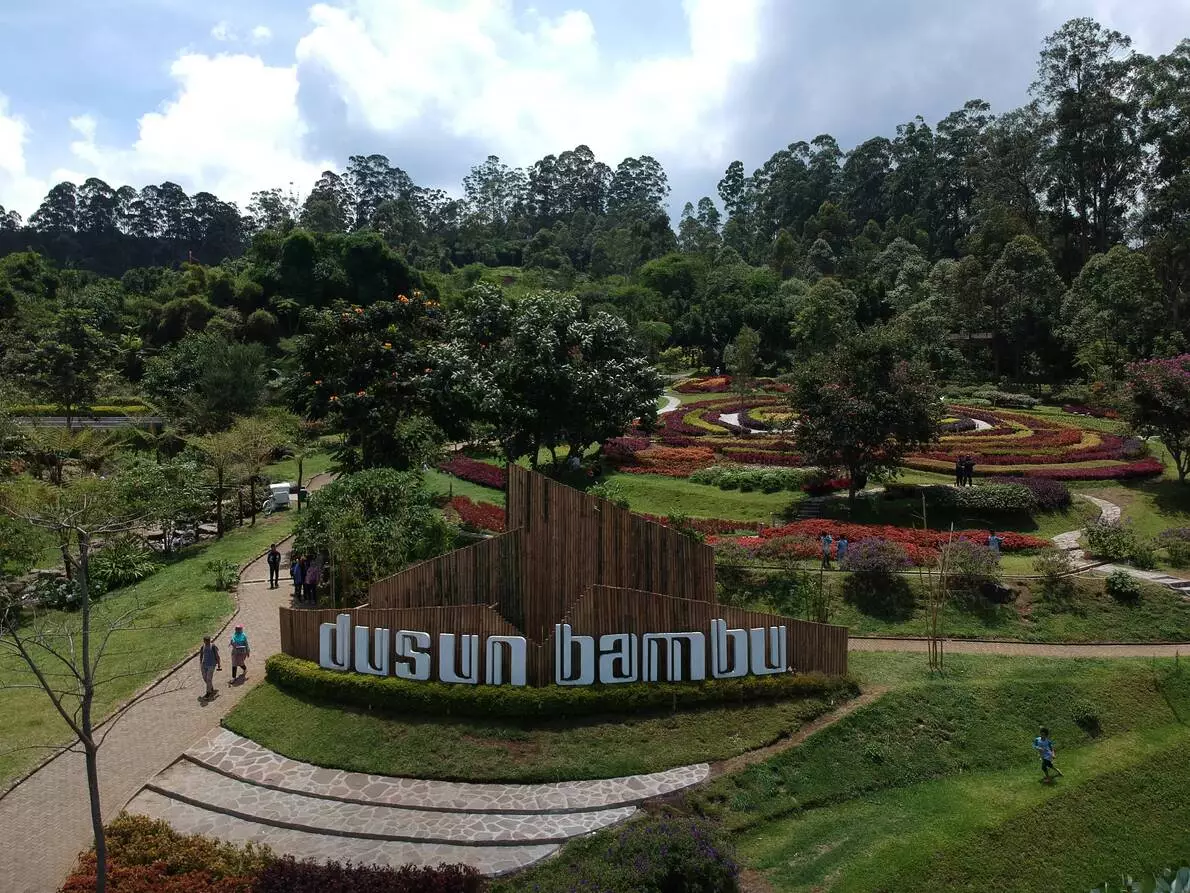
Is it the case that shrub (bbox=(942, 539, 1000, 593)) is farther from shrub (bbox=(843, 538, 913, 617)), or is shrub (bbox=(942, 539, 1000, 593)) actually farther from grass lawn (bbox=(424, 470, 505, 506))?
grass lawn (bbox=(424, 470, 505, 506))

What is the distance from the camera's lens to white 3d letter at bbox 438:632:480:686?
1467 centimetres

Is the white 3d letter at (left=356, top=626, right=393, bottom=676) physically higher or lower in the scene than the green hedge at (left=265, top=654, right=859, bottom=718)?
higher

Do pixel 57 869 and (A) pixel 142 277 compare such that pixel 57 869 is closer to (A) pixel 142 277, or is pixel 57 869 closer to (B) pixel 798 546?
(B) pixel 798 546

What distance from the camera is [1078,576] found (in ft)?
62.1

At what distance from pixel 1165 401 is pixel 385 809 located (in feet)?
87.4

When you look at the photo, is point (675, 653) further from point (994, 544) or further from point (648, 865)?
point (994, 544)

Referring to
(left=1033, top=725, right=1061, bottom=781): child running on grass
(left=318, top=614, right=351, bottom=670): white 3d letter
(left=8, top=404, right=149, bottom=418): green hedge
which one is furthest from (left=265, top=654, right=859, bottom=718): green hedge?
(left=8, top=404, right=149, bottom=418): green hedge

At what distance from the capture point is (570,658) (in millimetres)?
14539

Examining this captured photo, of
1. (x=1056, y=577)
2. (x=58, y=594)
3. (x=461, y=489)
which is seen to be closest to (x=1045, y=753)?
(x=1056, y=577)

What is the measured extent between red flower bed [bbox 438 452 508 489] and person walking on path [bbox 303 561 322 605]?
1139 centimetres

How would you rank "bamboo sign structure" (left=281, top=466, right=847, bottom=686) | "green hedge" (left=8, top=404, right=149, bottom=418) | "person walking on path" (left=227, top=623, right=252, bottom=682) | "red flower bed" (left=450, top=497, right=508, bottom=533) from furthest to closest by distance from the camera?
"green hedge" (left=8, top=404, right=149, bottom=418), "red flower bed" (left=450, top=497, right=508, bottom=533), "person walking on path" (left=227, top=623, right=252, bottom=682), "bamboo sign structure" (left=281, top=466, right=847, bottom=686)

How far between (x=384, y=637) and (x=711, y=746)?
6.17 meters

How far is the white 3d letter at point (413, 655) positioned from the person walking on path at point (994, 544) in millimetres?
12900

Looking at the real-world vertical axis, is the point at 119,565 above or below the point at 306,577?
below
